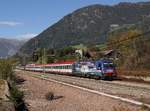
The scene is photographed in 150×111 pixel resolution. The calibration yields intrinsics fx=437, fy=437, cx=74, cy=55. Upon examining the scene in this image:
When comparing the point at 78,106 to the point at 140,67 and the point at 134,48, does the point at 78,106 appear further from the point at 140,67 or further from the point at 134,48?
the point at 134,48

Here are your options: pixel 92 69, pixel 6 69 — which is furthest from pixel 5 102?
pixel 6 69

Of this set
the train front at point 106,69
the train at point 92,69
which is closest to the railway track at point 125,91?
the train front at point 106,69

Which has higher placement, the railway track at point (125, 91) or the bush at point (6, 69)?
the bush at point (6, 69)

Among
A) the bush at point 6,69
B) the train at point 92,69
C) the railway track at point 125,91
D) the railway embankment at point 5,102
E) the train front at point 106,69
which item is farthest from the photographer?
the bush at point 6,69

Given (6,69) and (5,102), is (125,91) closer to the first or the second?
(5,102)

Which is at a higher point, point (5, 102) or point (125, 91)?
point (125, 91)

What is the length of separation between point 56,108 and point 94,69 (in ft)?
116

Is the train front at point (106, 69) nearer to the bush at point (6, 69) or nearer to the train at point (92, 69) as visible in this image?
the train at point (92, 69)

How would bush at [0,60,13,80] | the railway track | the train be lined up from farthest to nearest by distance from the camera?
1. bush at [0,60,13,80]
2. the train
3. the railway track

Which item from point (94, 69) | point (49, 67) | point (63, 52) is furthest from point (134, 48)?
point (63, 52)

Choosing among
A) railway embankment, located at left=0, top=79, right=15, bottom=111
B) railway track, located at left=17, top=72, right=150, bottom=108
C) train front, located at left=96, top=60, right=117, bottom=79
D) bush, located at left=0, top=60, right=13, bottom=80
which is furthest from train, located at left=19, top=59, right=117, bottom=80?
railway embankment, located at left=0, top=79, right=15, bottom=111

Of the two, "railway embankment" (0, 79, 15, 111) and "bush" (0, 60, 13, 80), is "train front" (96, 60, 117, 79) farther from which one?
"railway embankment" (0, 79, 15, 111)

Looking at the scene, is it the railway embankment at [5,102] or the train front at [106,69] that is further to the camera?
the train front at [106,69]

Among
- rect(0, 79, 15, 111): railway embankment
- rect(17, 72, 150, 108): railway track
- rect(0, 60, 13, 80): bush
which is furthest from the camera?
rect(0, 60, 13, 80): bush
